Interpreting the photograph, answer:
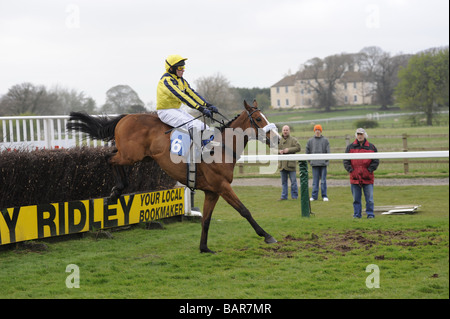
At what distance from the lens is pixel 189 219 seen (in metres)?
9.55

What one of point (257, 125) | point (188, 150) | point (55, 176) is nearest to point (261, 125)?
point (257, 125)

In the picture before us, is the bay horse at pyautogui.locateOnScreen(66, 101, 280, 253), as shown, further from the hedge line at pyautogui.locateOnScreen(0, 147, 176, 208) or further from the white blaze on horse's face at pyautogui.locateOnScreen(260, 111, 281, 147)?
the hedge line at pyautogui.locateOnScreen(0, 147, 176, 208)

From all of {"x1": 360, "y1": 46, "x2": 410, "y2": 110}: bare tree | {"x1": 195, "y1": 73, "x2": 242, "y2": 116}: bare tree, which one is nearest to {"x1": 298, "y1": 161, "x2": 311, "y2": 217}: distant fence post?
{"x1": 195, "y1": 73, "x2": 242, "y2": 116}: bare tree

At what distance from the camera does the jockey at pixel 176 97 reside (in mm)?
6531

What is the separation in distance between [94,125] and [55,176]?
931 mm

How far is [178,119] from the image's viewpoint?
22.1 ft

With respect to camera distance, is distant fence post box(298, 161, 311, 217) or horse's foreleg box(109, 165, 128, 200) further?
distant fence post box(298, 161, 311, 217)

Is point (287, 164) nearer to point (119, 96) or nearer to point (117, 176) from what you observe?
point (117, 176)

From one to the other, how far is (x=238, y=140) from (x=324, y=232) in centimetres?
213

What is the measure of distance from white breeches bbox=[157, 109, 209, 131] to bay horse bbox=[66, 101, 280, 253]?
15cm

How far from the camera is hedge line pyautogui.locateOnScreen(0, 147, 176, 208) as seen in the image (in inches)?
269

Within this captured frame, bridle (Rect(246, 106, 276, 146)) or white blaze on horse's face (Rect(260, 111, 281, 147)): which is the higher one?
bridle (Rect(246, 106, 276, 146))
